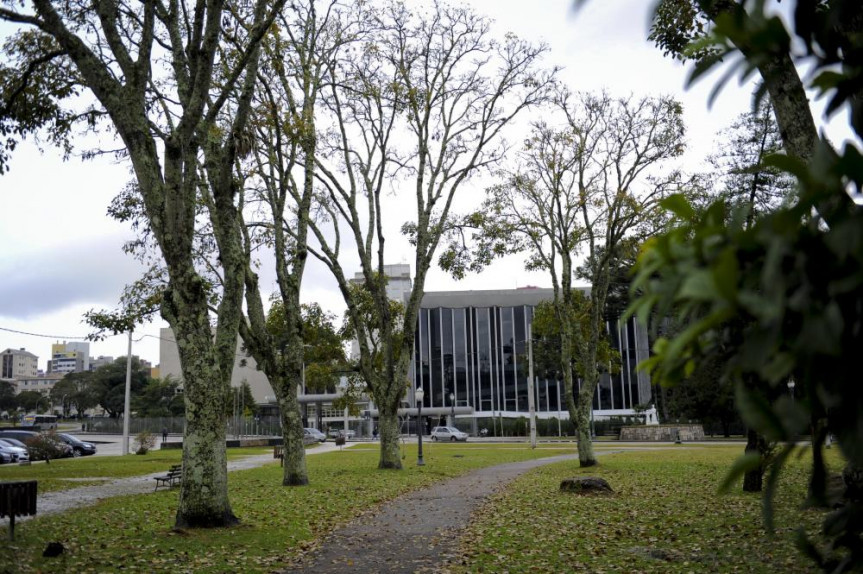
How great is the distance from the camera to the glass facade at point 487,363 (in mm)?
71938

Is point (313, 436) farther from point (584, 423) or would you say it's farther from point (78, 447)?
point (584, 423)

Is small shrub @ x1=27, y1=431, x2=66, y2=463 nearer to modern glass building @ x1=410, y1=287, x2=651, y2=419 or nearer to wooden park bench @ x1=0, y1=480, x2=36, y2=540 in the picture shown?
wooden park bench @ x1=0, y1=480, x2=36, y2=540

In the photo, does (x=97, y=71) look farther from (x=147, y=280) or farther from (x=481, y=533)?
(x=147, y=280)

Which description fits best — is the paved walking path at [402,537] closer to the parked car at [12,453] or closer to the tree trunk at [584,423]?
the tree trunk at [584,423]

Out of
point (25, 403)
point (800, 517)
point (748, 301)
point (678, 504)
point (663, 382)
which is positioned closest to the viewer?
point (748, 301)

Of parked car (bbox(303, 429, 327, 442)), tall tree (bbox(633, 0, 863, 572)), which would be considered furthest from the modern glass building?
tall tree (bbox(633, 0, 863, 572))

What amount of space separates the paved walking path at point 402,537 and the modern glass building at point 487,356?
2135 inches

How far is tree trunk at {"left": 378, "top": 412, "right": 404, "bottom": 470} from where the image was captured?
2467 centimetres

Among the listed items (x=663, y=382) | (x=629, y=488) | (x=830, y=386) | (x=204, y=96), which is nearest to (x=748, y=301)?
(x=830, y=386)

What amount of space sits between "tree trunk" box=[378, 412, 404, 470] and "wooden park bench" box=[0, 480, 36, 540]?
47.3 ft

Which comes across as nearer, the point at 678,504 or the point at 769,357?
the point at 769,357

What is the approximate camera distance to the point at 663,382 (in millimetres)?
1938

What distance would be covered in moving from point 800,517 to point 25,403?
5408 inches

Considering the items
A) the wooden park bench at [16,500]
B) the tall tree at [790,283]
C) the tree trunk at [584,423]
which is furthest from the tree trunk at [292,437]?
the tall tree at [790,283]
